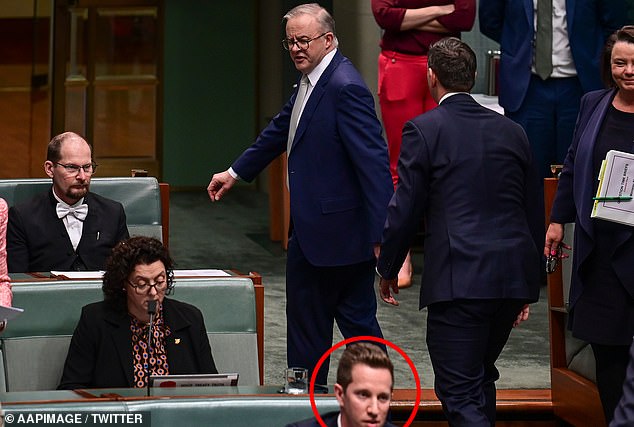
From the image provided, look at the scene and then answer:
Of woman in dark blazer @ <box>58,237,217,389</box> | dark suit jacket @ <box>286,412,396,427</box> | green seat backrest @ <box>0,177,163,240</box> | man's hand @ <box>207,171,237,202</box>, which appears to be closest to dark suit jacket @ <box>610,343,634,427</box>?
dark suit jacket @ <box>286,412,396,427</box>

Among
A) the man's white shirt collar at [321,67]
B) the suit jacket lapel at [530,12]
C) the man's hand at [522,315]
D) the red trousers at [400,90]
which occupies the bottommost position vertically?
the man's hand at [522,315]

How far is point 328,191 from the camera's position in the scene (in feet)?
15.5

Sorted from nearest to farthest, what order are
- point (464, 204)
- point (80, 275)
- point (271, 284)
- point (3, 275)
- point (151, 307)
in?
point (151, 307), point (464, 204), point (3, 275), point (80, 275), point (271, 284)

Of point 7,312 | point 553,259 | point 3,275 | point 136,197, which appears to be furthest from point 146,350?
point 136,197

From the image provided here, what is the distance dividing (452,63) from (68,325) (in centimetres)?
135

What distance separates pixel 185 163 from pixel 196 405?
316 inches

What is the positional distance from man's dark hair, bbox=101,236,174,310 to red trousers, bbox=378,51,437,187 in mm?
2684

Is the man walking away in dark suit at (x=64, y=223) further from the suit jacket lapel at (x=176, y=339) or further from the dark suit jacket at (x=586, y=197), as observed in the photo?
the dark suit jacket at (x=586, y=197)

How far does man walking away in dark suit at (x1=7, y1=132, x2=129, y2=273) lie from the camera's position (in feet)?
16.8

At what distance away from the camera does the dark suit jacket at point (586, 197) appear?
157 inches

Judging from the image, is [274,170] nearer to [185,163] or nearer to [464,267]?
[185,163]

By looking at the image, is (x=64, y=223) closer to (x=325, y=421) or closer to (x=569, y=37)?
(x=325, y=421)

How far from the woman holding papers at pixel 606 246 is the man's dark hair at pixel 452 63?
0.38 meters

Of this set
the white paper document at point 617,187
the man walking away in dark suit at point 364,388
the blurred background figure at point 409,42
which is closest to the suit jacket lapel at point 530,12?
the blurred background figure at point 409,42
